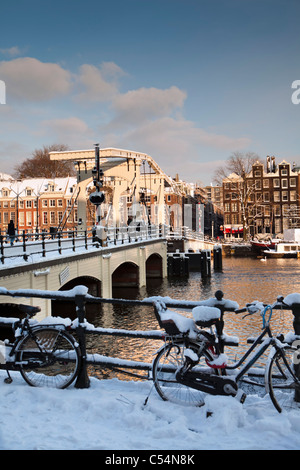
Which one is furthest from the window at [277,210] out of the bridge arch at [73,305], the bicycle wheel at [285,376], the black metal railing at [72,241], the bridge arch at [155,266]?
the bicycle wheel at [285,376]

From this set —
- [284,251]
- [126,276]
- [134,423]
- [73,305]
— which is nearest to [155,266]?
[126,276]

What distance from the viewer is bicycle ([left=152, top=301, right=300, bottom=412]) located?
12.0 ft

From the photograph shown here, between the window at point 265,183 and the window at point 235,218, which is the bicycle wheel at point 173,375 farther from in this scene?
the window at point 235,218

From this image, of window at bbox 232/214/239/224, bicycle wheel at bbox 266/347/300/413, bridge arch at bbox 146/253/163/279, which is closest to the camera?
bicycle wheel at bbox 266/347/300/413

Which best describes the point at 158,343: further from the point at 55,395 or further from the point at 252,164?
the point at 252,164

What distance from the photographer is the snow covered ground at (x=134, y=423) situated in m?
3.14

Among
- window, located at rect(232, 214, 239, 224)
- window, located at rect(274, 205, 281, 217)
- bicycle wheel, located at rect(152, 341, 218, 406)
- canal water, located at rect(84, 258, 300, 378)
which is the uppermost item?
window, located at rect(274, 205, 281, 217)

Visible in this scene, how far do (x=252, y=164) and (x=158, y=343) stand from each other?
159ft

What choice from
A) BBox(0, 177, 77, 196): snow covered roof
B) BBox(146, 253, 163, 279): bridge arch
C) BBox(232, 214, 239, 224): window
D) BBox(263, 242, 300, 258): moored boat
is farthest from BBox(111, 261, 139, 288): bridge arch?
BBox(232, 214, 239, 224): window

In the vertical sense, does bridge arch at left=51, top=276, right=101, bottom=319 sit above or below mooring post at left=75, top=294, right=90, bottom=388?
below

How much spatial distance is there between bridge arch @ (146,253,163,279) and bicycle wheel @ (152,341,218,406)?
27.3 metres

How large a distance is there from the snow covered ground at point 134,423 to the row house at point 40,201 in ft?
172

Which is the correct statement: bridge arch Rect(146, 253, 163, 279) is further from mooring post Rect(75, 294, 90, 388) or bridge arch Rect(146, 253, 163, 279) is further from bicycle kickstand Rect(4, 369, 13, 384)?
mooring post Rect(75, 294, 90, 388)

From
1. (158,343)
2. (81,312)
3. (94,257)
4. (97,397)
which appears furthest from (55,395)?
(94,257)
